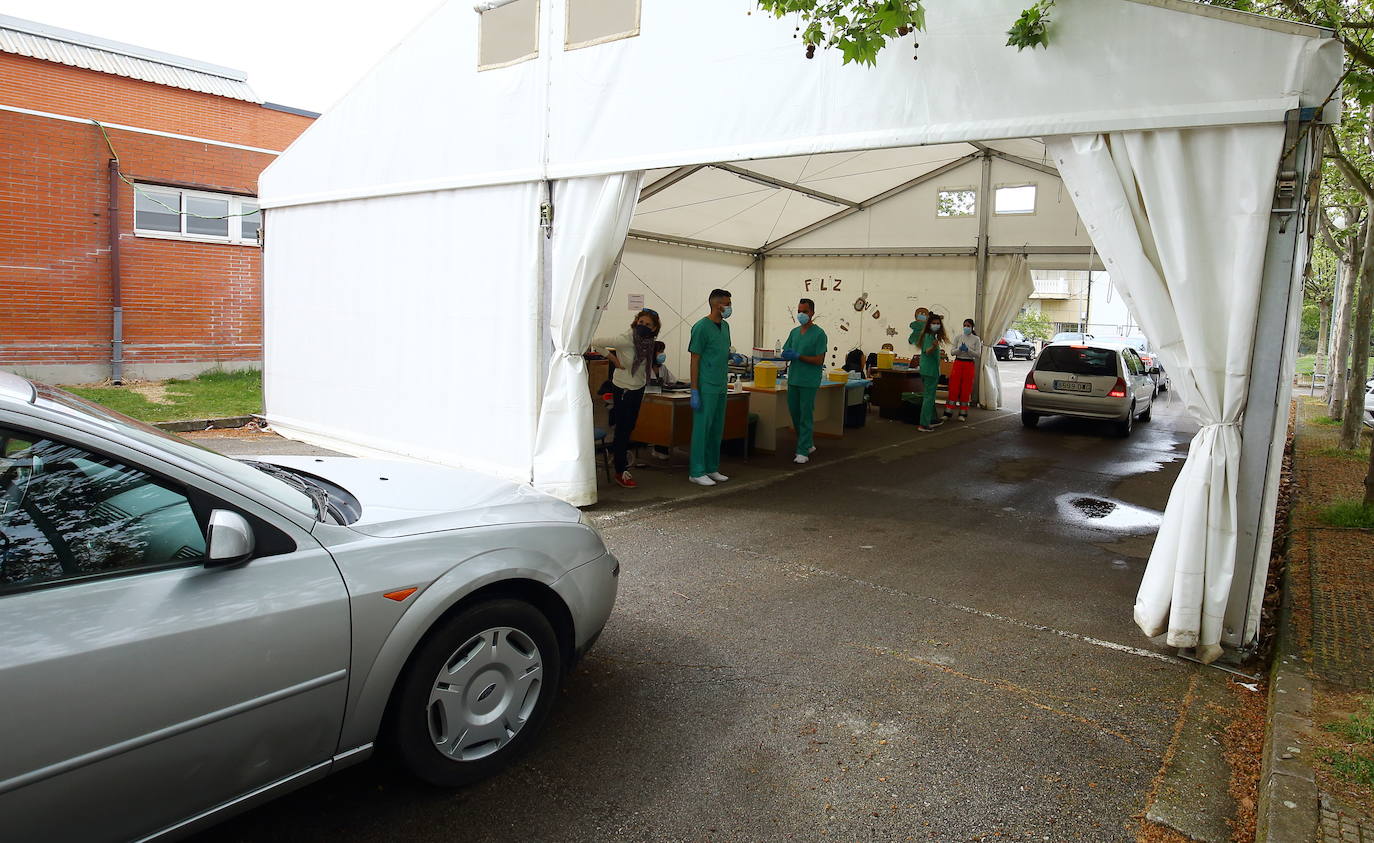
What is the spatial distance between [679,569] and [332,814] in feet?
10.7

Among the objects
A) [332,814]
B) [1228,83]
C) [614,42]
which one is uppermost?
[614,42]

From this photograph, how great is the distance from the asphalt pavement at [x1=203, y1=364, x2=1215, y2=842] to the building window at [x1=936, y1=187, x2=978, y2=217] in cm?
1030

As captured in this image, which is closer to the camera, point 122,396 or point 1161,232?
point 1161,232

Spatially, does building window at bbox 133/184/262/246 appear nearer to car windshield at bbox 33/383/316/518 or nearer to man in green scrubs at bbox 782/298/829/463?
man in green scrubs at bbox 782/298/829/463

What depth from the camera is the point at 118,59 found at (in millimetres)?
17656

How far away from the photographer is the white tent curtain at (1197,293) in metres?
4.41

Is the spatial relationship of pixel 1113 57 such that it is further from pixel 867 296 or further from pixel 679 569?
pixel 867 296

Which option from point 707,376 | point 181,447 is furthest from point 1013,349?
point 181,447

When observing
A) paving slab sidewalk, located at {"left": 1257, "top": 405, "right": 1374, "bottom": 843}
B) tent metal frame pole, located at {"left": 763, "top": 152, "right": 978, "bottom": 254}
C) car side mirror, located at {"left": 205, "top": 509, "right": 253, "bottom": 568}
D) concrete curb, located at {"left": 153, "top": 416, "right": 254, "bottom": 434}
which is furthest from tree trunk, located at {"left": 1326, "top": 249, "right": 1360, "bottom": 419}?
car side mirror, located at {"left": 205, "top": 509, "right": 253, "bottom": 568}

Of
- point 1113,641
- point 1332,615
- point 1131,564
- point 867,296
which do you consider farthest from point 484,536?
point 867,296

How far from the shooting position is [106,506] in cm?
234

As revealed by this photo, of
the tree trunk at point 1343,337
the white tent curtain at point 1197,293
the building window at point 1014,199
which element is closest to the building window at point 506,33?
the white tent curtain at point 1197,293

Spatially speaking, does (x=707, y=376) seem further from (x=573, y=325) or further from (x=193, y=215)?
(x=193, y=215)

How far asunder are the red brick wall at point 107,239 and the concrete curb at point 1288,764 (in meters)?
13.9
